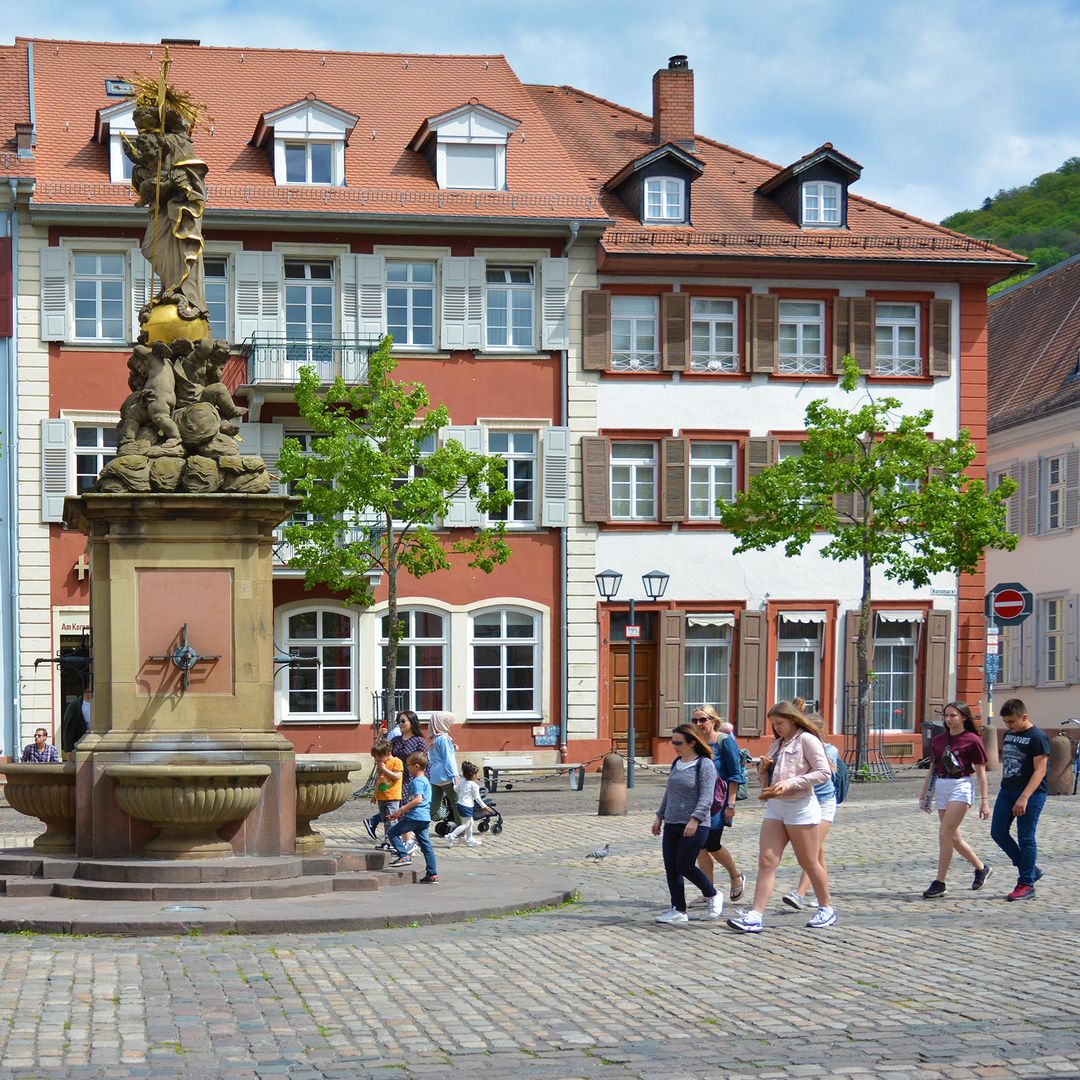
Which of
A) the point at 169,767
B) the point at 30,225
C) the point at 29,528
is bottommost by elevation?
the point at 169,767

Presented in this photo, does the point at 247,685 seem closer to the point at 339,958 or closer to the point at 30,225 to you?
the point at 339,958

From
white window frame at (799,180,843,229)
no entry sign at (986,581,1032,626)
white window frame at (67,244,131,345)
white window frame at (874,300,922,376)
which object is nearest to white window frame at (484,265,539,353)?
white window frame at (799,180,843,229)

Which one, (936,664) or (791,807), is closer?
(791,807)

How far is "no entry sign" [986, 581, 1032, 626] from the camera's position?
24031 millimetres

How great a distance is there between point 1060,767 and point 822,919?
1535 centimetres

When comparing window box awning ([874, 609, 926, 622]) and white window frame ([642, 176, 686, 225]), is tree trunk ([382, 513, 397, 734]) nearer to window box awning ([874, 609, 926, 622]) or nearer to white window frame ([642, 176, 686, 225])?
white window frame ([642, 176, 686, 225])

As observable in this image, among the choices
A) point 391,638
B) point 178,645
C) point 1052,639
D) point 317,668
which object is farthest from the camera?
point 1052,639

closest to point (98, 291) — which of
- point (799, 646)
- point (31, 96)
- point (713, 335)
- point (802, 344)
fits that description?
point (31, 96)

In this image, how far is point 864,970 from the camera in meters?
11.0

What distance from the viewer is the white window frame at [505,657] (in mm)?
35344

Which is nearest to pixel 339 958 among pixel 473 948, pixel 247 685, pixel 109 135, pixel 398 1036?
pixel 473 948

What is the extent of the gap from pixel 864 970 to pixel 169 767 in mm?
5489

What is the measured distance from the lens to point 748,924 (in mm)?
12594

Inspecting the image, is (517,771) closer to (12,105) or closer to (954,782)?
(12,105)
